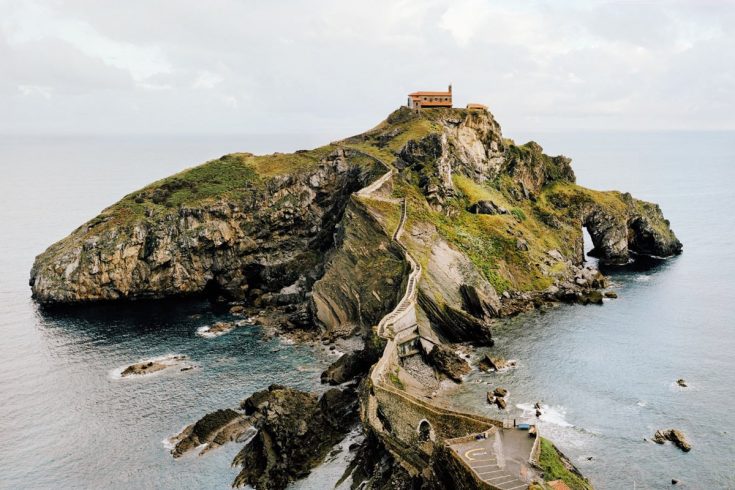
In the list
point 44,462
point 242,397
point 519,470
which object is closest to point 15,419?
point 44,462

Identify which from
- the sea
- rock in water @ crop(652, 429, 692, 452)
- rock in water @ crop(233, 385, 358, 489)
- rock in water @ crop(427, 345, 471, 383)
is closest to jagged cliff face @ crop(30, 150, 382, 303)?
the sea

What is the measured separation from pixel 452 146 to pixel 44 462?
10105 cm

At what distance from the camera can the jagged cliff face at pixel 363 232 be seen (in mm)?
98562

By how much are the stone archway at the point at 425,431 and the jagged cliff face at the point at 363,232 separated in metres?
31.8

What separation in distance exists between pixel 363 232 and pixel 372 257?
20.5 ft

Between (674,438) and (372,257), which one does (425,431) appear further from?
(372,257)

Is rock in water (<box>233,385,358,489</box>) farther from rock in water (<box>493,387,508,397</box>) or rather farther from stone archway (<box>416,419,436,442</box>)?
rock in water (<box>493,387,508,397</box>)

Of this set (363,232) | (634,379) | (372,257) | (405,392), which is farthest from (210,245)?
(634,379)

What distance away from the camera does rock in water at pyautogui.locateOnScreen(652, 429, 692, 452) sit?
60375mm

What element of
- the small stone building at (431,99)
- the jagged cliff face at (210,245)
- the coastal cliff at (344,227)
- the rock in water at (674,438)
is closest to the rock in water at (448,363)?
the coastal cliff at (344,227)

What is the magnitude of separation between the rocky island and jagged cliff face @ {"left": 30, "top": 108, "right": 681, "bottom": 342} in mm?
329

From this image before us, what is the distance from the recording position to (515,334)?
300 feet

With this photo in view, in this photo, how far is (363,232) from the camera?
104438 mm

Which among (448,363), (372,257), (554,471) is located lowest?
(448,363)
